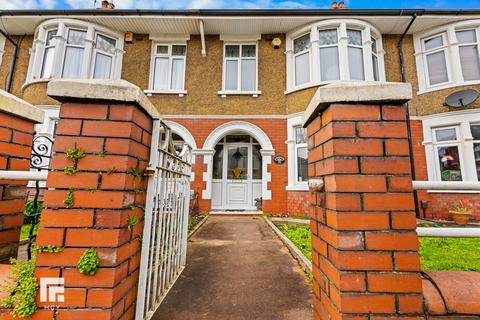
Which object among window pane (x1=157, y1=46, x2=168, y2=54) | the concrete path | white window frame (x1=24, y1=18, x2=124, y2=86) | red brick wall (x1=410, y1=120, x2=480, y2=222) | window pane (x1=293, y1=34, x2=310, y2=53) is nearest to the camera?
the concrete path

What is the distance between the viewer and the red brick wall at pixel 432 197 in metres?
6.61

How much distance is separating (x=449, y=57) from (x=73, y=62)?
41.1 ft

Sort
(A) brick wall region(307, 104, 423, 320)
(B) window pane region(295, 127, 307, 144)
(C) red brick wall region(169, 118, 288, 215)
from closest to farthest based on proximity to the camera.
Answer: (A) brick wall region(307, 104, 423, 320), (C) red brick wall region(169, 118, 288, 215), (B) window pane region(295, 127, 307, 144)

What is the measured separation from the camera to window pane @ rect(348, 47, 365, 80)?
7.41m

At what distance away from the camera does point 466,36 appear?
739 centimetres

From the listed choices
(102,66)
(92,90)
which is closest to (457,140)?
(92,90)

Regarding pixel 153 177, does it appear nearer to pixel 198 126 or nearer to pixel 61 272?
pixel 61 272

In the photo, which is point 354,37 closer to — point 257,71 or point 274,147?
point 257,71

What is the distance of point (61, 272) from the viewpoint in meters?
1.13

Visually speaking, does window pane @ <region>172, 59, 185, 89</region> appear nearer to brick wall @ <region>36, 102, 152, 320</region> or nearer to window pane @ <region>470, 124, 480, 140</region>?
brick wall @ <region>36, 102, 152, 320</region>

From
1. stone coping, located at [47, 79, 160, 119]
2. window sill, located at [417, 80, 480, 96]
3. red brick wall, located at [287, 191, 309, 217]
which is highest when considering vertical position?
window sill, located at [417, 80, 480, 96]

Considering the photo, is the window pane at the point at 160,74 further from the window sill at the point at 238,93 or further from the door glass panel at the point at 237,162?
the door glass panel at the point at 237,162

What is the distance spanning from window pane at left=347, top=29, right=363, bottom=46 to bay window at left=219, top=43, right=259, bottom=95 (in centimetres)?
314

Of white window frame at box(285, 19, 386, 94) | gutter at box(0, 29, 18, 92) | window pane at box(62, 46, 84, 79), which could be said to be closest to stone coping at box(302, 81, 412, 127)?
white window frame at box(285, 19, 386, 94)
